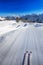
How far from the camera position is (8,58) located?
24.3 ft

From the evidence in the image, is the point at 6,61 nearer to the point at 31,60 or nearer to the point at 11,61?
the point at 11,61

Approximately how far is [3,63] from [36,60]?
162 cm

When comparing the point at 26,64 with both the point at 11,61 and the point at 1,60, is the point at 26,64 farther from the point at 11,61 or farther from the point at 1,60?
the point at 1,60

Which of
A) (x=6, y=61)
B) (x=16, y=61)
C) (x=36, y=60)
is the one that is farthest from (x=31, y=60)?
(x=6, y=61)

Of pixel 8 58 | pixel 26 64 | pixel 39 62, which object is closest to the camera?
pixel 26 64

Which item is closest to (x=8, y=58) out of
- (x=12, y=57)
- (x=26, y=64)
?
(x=12, y=57)

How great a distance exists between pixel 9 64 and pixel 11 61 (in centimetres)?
41

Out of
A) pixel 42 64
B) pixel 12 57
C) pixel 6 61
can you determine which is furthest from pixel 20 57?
pixel 42 64

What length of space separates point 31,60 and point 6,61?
1213 millimetres

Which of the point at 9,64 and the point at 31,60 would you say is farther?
the point at 31,60

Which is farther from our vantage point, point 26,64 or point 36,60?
point 36,60

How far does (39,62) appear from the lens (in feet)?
22.4

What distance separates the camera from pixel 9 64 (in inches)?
257

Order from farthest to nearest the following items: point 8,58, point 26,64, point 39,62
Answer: point 8,58 < point 39,62 < point 26,64
